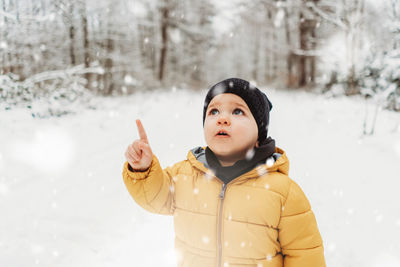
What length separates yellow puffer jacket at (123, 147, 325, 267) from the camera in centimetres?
166

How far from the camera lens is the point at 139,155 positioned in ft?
5.78

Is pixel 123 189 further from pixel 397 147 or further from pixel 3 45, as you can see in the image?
pixel 3 45

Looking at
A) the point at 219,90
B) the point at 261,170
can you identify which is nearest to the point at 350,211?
the point at 261,170

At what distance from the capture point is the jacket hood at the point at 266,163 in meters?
1.75

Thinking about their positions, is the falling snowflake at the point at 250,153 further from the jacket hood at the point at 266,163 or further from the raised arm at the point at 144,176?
the raised arm at the point at 144,176

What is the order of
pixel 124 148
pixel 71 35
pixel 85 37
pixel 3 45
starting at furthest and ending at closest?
pixel 85 37 < pixel 71 35 < pixel 3 45 < pixel 124 148

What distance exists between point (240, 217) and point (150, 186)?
24.5 inches

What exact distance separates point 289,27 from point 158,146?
21830 millimetres

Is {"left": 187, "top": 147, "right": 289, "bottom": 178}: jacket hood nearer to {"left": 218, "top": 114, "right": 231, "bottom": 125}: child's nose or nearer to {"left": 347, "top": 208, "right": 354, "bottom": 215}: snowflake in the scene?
{"left": 218, "top": 114, "right": 231, "bottom": 125}: child's nose

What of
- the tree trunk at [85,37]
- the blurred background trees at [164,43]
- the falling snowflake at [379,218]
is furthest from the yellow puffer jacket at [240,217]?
the tree trunk at [85,37]

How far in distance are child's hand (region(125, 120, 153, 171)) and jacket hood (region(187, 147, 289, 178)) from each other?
328mm

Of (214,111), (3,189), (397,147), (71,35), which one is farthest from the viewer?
(71,35)

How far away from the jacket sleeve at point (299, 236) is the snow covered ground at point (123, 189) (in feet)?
5.27

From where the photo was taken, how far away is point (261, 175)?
1.78 meters
